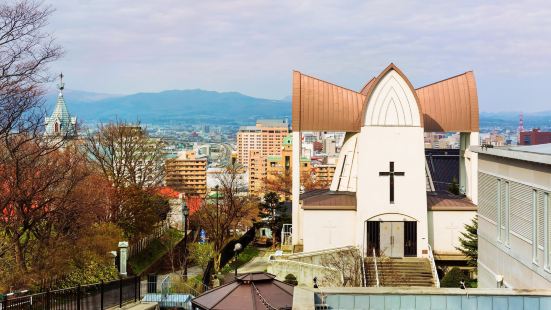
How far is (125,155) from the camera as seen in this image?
4141 centimetres

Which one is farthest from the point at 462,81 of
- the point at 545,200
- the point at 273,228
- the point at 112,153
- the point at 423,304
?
the point at 423,304

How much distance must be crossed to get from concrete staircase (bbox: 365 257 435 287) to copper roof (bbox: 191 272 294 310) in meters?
15.2

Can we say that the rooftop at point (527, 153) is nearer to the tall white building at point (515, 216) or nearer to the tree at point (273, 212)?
the tall white building at point (515, 216)

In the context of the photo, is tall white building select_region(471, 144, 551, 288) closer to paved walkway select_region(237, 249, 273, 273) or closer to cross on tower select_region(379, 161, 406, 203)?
cross on tower select_region(379, 161, 406, 203)

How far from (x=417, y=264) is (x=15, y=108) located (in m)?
18.6

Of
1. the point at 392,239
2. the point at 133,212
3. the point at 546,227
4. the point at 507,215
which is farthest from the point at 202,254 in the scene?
the point at 546,227

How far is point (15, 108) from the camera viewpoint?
16422mm

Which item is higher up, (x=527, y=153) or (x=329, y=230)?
(x=527, y=153)

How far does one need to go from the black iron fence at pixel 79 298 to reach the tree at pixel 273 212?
77.4 ft

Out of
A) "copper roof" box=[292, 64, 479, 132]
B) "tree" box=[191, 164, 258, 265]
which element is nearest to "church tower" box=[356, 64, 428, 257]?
"copper roof" box=[292, 64, 479, 132]

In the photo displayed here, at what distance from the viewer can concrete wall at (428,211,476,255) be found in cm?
3134

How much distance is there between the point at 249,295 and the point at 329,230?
19206mm

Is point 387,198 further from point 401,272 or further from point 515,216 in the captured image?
point 515,216

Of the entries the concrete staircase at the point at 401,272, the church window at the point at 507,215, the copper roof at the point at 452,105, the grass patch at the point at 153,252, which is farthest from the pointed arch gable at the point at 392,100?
the church window at the point at 507,215
